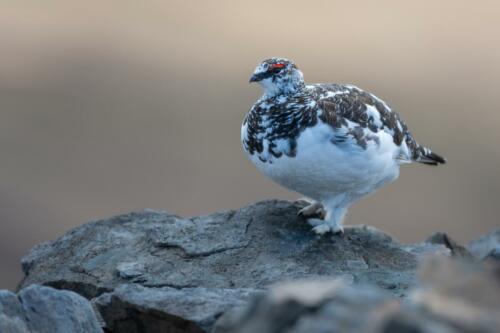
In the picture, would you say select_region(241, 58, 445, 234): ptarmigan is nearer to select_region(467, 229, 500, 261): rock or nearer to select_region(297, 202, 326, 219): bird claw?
select_region(297, 202, 326, 219): bird claw

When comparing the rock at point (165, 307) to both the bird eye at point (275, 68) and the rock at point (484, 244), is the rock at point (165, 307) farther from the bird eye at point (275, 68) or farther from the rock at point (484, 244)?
the rock at point (484, 244)

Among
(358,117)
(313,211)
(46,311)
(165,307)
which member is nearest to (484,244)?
(313,211)

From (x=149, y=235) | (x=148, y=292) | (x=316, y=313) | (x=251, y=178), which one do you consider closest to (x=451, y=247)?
(x=149, y=235)

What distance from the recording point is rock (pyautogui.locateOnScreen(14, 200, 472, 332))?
11.4ft

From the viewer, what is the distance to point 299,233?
3.88m

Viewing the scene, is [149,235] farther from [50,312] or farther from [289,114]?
[50,312]

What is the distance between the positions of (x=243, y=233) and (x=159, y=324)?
1101 mm

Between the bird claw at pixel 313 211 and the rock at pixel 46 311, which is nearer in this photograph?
the rock at pixel 46 311

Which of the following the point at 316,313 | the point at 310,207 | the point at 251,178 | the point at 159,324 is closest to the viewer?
the point at 316,313

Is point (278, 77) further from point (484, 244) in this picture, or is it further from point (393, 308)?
point (393, 308)

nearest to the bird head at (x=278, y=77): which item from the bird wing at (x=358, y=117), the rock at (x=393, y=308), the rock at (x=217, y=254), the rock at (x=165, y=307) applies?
the bird wing at (x=358, y=117)

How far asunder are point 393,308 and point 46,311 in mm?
1372

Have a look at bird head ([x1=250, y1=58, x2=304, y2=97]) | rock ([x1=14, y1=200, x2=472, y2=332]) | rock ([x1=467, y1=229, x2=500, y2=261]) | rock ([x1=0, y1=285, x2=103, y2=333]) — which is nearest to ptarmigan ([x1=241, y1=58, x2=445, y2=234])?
bird head ([x1=250, y1=58, x2=304, y2=97])

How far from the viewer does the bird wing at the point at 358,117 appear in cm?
372
